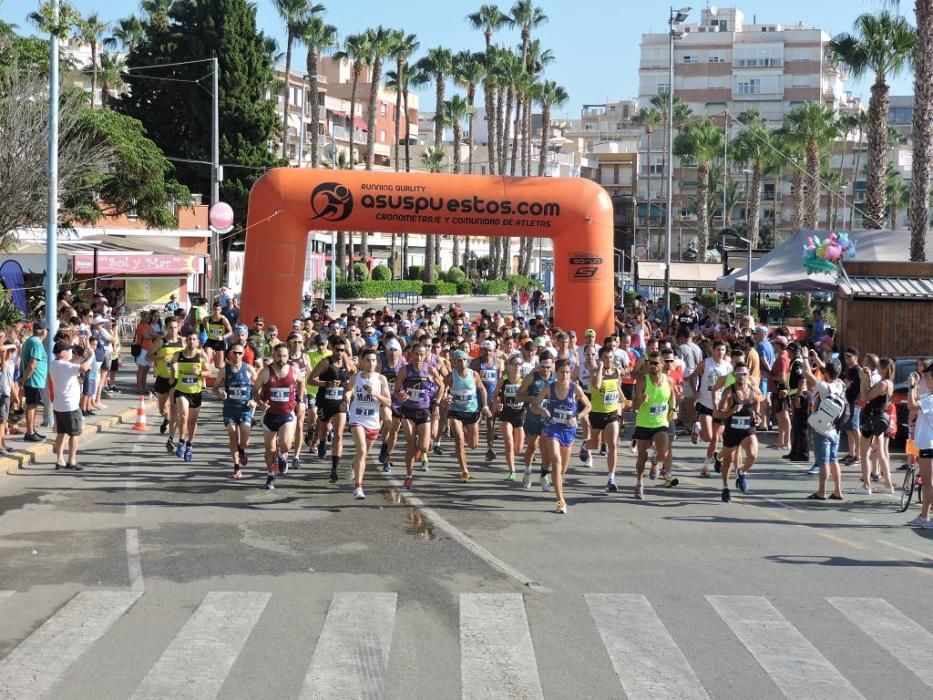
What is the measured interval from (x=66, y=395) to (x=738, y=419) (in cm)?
810

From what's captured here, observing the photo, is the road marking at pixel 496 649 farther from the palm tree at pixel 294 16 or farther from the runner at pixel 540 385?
the palm tree at pixel 294 16

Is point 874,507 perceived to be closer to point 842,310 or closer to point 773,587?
point 773,587

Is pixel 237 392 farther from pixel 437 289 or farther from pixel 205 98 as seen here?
pixel 437 289

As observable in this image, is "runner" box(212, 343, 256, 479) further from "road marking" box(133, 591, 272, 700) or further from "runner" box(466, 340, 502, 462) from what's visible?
"road marking" box(133, 591, 272, 700)

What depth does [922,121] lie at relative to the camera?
30625mm

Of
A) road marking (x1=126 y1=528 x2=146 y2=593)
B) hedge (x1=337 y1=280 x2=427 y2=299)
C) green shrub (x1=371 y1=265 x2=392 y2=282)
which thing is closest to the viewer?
road marking (x1=126 y1=528 x2=146 y2=593)

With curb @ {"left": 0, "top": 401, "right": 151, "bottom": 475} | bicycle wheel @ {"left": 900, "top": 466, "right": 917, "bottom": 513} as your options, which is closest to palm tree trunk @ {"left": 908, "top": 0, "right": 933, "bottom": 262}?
bicycle wheel @ {"left": 900, "top": 466, "right": 917, "bottom": 513}

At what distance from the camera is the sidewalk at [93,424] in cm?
1543

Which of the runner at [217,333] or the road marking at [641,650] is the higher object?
the runner at [217,333]

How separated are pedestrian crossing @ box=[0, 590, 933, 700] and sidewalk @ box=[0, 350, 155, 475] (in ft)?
21.9

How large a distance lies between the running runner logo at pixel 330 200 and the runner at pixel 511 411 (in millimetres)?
10539

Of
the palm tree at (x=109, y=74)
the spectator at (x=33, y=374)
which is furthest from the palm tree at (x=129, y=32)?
the spectator at (x=33, y=374)

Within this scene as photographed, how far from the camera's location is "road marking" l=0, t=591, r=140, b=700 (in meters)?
6.99

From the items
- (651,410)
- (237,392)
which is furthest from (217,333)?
(651,410)
